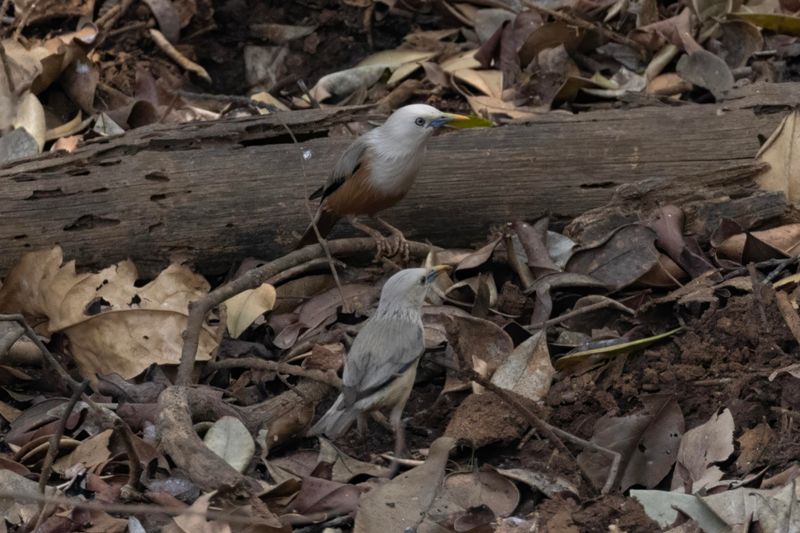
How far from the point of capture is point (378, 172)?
20.6 ft

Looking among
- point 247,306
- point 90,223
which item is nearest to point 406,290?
point 247,306

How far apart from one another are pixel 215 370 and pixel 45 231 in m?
1.27

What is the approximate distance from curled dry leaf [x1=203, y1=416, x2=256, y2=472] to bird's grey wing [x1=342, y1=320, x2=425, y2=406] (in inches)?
16.0

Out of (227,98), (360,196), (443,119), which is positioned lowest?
(227,98)

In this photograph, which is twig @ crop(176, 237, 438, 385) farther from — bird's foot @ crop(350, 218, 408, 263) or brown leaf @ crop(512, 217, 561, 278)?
brown leaf @ crop(512, 217, 561, 278)

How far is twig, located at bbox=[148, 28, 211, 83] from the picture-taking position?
823 centimetres

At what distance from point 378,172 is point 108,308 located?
1455 mm

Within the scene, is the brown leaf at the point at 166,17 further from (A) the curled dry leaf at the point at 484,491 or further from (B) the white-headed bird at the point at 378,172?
(A) the curled dry leaf at the point at 484,491

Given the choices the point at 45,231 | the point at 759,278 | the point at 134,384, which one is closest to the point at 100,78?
the point at 45,231

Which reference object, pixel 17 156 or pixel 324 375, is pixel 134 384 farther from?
pixel 17 156

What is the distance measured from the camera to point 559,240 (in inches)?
236

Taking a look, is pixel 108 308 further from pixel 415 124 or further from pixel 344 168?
pixel 415 124

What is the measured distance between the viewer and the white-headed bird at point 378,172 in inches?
246

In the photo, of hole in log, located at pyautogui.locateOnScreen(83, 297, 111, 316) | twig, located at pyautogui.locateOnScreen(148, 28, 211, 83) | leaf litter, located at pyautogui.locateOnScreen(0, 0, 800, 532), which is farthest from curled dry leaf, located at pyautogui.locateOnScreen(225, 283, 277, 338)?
twig, located at pyautogui.locateOnScreen(148, 28, 211, 83)
